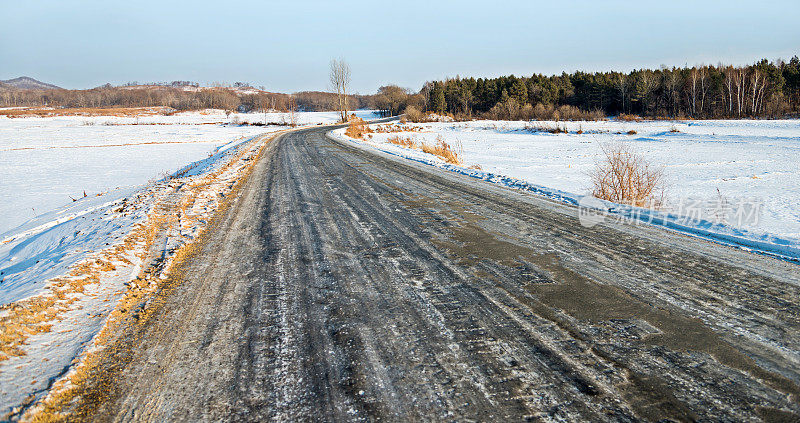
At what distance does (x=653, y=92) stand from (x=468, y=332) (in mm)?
71296

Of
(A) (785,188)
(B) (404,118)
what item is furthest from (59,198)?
(B) (404,118)

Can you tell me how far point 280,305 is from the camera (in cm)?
318

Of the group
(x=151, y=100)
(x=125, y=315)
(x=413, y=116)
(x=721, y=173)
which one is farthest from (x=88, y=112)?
(x=721, y=173)

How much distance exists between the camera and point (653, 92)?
193ft

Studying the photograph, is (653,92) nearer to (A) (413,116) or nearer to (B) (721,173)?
(A) (413,116)

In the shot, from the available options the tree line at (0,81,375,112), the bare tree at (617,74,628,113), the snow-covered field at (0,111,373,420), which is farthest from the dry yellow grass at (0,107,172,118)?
the bare tree at (617,74,628,113)

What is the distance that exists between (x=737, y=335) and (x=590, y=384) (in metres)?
1.32

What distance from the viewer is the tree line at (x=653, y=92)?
161 ft

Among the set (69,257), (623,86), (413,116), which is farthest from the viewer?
(413,116)

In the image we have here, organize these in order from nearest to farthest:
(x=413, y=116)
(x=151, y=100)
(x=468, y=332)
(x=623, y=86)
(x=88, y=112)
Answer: (x=468, y=332) < (x=623, y=86) < (x=413, y=116) < (x=88, y=112) < (x=151, y=100)

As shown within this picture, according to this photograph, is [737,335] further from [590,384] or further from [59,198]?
[59,198]

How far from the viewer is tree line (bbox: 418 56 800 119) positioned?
4903 cm

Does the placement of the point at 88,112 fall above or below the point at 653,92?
above

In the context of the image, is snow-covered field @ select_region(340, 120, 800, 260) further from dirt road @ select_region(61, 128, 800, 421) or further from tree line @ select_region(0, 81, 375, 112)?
tree line @ select_region(0, 81, 375, 112)
